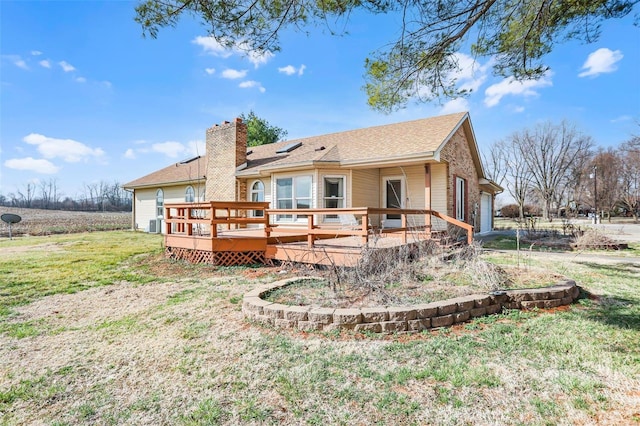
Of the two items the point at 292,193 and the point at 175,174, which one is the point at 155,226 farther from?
the point at 292,193

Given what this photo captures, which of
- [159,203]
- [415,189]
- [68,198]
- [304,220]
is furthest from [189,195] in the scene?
[68,198]

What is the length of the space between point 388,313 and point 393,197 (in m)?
9.61

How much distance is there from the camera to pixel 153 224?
19156 mm

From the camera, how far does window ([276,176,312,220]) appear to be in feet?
40.2

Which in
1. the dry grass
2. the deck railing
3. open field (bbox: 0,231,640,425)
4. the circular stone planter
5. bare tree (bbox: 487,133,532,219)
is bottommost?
open field (bbox: 0,231,640,425)

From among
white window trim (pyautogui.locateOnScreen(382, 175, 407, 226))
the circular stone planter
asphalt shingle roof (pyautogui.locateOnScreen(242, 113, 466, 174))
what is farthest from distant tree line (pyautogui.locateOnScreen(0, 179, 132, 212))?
the circular stone planter

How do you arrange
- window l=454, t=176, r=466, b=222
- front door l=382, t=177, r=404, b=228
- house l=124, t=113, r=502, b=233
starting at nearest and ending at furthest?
1. house l=124, t=113, r=502, b=233
2. front door l=382, t=177, r=404, b=228
3. window l=454, t=176, r=466, b=222

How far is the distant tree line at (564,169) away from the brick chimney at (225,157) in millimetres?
36639

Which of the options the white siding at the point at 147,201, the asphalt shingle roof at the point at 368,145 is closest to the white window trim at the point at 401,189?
the asphalt shingle roof at the point at 368,145

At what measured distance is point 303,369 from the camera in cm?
298

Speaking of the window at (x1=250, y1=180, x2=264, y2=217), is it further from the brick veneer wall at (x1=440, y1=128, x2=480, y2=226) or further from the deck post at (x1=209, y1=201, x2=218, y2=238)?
the brick veneer wall at (x1=440, y1=128, x2=480, y2=226)

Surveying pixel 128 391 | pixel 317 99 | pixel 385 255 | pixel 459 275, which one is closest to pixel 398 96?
pixel 385 255

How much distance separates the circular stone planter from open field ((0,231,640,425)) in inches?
5.7

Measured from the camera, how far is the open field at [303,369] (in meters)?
2.40
